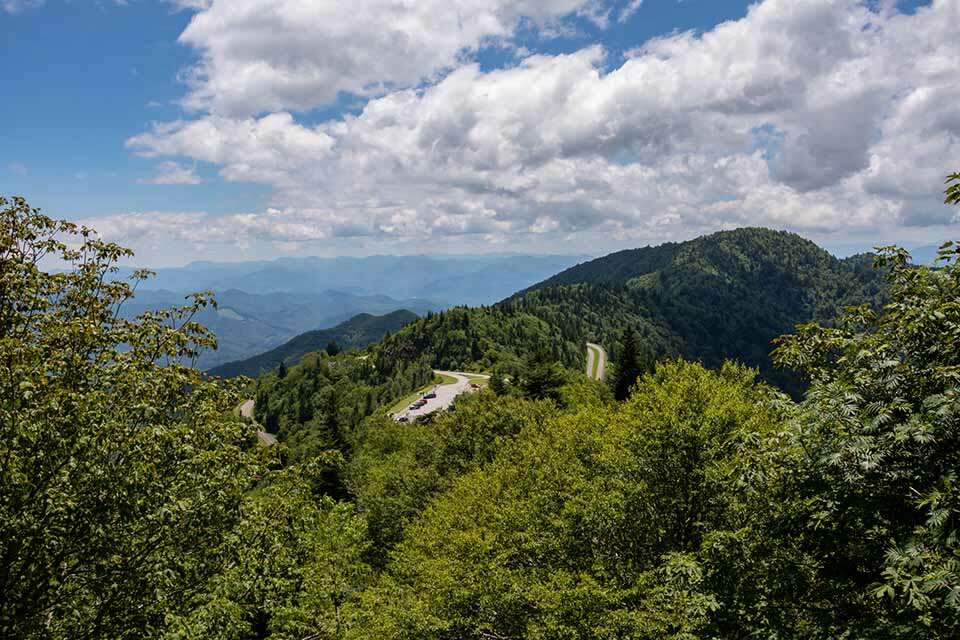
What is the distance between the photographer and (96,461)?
10.8 meters

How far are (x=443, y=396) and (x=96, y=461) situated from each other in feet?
476

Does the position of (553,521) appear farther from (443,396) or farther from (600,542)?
(443,396)

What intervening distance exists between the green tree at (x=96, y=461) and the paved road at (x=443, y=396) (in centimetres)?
10347

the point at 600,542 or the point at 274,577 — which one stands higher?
the point at 274,577

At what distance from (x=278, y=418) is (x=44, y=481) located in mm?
193432

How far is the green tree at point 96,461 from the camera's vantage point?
10.1 metres

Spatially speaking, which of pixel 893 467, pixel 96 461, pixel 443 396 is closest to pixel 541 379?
pixel 893 467

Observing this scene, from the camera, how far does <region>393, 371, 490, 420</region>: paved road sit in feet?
443

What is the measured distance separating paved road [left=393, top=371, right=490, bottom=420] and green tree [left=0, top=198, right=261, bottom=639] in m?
103

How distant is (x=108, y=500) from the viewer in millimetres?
10984

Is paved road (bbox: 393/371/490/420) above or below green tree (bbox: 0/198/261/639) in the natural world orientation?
below

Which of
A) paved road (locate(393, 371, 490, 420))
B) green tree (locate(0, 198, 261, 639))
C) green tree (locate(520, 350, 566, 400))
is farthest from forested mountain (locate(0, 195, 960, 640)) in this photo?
paved road (locate(393, 371, 490, 420))

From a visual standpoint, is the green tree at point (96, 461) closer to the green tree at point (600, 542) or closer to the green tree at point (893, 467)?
the green tree at point (600, 542)

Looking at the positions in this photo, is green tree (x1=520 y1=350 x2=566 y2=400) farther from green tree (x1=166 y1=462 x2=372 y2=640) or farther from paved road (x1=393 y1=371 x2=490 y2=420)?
green tree (x1=166 y1=462 x2=372 y2=640)
